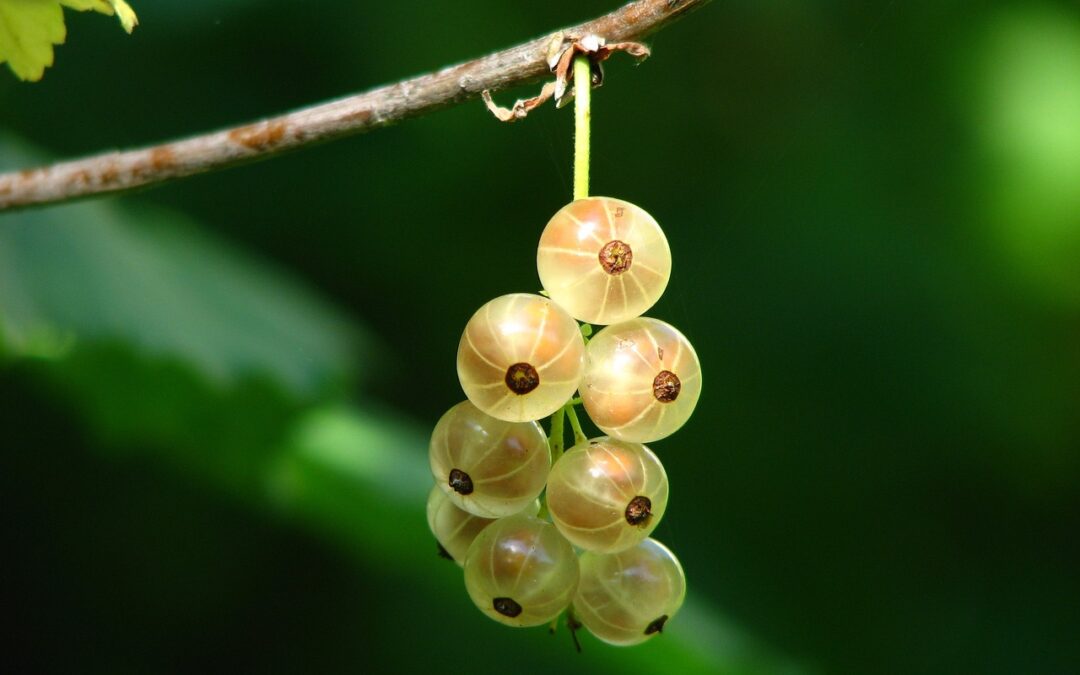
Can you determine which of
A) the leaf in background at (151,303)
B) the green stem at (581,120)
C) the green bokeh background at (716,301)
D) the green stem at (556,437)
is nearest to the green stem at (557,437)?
the green stem at (556,437)

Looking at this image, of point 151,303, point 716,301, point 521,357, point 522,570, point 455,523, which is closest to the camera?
point 521,357

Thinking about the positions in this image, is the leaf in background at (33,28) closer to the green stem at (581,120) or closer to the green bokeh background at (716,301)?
the green stem at (581,120)

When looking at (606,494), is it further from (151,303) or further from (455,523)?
(151,303)

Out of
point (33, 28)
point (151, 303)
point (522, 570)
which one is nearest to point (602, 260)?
point (522, 570)

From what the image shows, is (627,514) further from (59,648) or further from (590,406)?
(59,648)

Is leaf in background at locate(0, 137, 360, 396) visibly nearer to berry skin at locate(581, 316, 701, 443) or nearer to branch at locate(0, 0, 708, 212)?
branch at locate(0, 0, 708, 212)

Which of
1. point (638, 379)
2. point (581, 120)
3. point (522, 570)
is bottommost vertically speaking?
point (522, 570)

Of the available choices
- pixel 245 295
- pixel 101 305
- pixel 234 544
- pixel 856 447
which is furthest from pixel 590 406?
pixel 856 447
